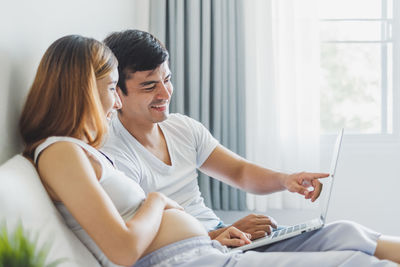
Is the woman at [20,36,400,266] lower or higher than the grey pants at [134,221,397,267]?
higher

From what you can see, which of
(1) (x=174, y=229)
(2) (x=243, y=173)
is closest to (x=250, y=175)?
(2) (x=243, y=173)

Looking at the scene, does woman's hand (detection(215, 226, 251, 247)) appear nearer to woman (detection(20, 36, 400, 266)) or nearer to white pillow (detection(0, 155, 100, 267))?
woman (detection(20, 36, 400, 266))

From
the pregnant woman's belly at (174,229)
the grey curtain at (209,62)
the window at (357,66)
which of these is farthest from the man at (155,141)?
the window at (357,66)

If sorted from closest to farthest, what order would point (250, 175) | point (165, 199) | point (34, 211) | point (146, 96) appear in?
1. point (34, 211)
2. point (165, 199)
3. point (146, 96)
4. point (250, 175)

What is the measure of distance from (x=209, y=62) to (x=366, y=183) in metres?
1.24

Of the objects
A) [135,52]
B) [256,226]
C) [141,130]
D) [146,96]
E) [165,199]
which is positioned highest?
[135,52]

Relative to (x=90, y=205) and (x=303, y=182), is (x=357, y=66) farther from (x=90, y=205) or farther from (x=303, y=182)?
(x=90, y=205)

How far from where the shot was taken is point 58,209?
47.4 inches

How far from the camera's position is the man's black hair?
169cm

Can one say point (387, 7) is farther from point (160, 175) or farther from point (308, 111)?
point (160, 175)

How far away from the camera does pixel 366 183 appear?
11.1 feet

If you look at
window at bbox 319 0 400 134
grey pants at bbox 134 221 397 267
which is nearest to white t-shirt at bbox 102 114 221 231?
grey pants at bbox 134 221 397 267

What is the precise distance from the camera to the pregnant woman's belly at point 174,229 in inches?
49.3

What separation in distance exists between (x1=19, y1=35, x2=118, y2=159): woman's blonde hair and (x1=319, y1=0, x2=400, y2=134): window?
2537 mm
